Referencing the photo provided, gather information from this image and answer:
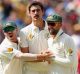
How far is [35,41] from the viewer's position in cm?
503

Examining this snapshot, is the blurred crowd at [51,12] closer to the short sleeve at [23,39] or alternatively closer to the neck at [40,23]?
the neck at [40,23]

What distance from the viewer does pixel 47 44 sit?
196 inches

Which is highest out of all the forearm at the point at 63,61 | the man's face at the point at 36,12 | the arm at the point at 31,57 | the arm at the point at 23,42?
the man's face at the point at 36,12

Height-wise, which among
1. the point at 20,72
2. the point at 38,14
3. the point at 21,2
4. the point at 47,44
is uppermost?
the point at 21,2

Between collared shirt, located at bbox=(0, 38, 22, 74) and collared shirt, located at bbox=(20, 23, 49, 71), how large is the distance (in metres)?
0.11

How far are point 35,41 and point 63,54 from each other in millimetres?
417

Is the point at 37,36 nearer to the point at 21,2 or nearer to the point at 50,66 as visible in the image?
the point at 50,66

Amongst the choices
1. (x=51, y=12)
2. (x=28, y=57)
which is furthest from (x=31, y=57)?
(x=51, y=12)

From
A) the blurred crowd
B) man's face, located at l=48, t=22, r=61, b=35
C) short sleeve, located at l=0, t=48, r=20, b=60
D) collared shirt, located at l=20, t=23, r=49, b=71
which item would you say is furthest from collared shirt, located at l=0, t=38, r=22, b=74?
Result: the blurred crowd

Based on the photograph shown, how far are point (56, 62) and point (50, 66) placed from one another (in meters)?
0.16

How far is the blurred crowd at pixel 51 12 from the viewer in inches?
377

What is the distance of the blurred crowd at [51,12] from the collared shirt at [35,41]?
13.7 feet

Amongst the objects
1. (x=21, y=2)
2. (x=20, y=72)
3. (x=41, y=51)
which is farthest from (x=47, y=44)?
(x=21, y=2)

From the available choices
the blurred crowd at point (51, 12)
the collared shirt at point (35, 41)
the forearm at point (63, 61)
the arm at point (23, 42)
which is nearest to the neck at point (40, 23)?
the collared shirt at point (35, 41)
